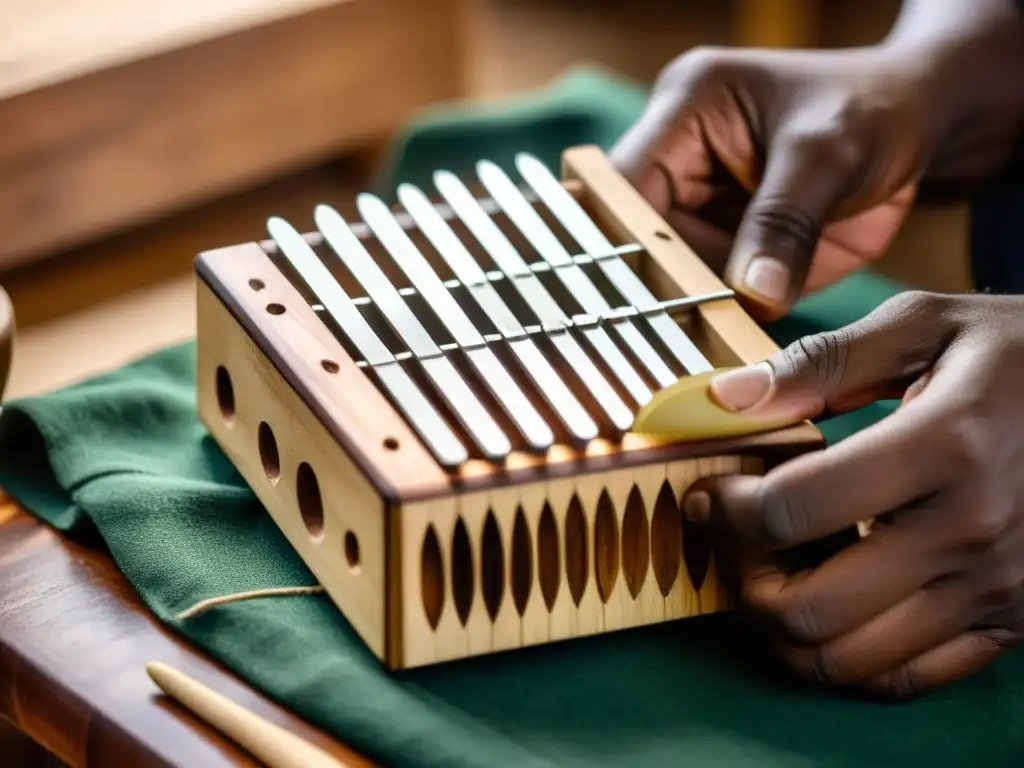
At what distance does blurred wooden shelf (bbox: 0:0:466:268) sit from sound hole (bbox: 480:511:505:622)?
1211 millimetres

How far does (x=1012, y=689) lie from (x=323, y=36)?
4.97ft

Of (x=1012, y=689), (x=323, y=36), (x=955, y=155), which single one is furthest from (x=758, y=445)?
(x=323, y=36)

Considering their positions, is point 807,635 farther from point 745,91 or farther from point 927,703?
point 745,91

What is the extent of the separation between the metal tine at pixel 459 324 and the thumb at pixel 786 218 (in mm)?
189

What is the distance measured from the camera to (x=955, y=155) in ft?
3.65

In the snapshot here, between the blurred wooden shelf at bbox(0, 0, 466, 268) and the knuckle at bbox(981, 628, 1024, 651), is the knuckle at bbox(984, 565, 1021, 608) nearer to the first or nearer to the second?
the knuckle at bbox(981, 628, 1024, 651)

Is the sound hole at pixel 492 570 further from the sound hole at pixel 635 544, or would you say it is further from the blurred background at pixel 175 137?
the blurred background at pixel 175 137

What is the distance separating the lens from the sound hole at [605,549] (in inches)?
28.5

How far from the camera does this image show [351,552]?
74 cm

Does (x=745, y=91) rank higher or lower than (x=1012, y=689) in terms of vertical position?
higher

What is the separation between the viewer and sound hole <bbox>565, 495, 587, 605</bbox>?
72 cm

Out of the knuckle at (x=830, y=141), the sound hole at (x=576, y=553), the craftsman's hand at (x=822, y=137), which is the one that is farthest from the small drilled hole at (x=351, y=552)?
the knuckle at (x=830, y=141)

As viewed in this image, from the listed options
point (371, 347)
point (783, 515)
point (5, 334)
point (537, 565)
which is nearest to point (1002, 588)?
point (783, 515)

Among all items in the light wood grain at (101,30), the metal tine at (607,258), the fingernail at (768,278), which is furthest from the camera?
the light wood grain at (101,30)
